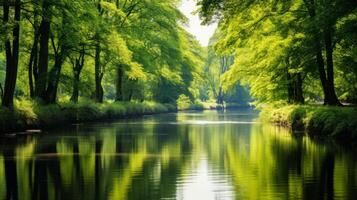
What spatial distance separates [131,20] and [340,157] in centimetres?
4206

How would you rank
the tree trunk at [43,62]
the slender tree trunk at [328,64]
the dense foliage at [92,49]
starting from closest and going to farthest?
1. the slender tree trunk at [328,64]
2. the dense foliage at [92,49]
3. the tree trunk at [43,62]

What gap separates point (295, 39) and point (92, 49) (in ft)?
52.2

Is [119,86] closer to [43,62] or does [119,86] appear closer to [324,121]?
[43,62]

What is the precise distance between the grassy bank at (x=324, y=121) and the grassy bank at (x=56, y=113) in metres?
15.0

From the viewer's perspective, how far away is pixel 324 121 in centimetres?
2784

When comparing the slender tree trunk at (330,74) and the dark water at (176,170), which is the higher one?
the slender tree trunk at (330,74)

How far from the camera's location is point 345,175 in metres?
14.4

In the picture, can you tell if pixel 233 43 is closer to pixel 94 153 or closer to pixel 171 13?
pixel 94 153

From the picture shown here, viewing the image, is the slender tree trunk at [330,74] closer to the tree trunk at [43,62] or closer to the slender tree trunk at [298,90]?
the slender tree trunk at [298,90]

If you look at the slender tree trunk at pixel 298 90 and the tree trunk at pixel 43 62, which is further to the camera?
the slender tree trunk at pixel 298 90

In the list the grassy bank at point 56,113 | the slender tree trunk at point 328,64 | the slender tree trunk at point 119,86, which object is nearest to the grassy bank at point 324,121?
the slender tree trunk at point 328,64

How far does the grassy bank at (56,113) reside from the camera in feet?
97.9

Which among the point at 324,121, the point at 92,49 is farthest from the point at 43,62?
the point at 324,121

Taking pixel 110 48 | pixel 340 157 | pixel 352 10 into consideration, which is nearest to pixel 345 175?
pixel 340 157
